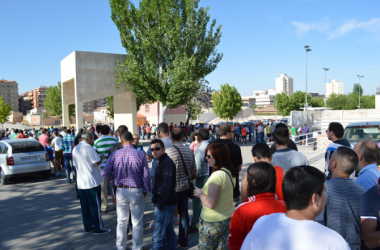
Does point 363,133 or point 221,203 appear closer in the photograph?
point 221,203

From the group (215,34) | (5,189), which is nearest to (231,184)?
(5,189)

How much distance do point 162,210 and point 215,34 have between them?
1964cm

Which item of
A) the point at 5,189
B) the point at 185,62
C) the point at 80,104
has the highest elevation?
the point at 185,62

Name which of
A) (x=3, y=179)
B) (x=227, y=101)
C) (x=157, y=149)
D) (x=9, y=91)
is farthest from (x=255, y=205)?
(x=9, y=91)

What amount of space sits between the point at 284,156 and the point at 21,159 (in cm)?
961

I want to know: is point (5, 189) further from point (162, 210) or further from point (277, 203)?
point (277, 203)

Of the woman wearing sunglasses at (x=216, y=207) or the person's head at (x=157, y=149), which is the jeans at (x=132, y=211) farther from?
the woman wearing sunglasses at (x=216, y=207)

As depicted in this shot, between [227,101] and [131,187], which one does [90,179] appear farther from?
[227,101]

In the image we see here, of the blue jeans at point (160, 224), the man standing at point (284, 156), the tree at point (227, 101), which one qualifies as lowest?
the blue jeans at point (160, 224)

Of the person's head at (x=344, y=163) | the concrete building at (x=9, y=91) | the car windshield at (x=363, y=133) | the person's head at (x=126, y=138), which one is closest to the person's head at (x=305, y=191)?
the person's head at (x=344, y=163)

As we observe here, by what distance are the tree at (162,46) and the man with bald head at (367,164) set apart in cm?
1641

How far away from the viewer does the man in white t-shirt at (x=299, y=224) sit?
1.38 metres

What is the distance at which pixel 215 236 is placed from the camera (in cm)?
305

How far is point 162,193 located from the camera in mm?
3928
